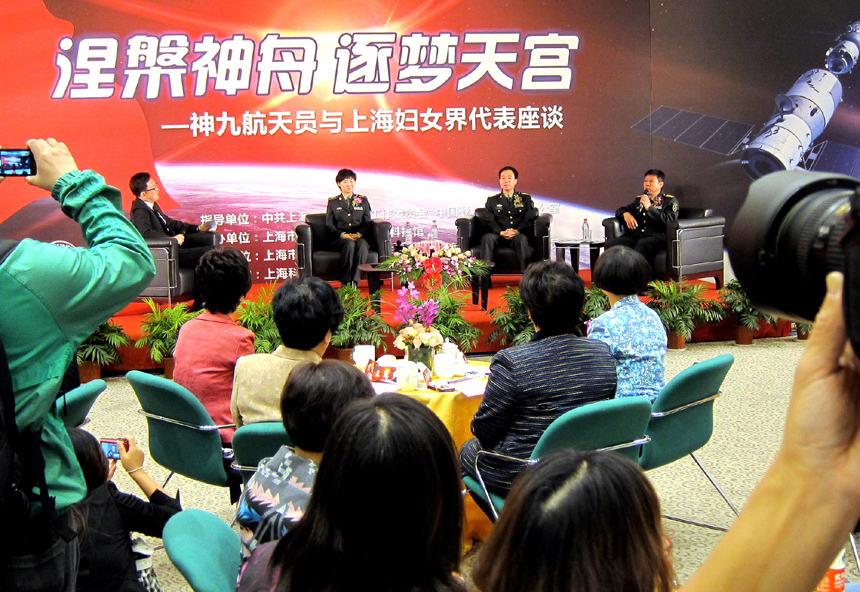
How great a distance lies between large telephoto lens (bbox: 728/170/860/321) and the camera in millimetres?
659

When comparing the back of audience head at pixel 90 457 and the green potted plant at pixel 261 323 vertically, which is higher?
the back of audience head at pixel 90 457

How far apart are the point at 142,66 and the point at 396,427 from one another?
823cm

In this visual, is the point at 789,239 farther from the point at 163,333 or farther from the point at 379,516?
the point at 163,333

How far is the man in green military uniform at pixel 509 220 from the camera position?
7.60m

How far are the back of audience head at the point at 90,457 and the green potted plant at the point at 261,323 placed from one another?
3.26 m

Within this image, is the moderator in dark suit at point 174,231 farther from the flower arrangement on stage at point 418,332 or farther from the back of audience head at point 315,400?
the back of audience head at point 315,400

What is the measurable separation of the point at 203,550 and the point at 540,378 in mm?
1227

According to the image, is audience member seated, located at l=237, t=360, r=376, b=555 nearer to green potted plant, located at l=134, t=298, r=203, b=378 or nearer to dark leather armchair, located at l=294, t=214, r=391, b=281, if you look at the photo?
green potted plant, located at l=134, t=298, r=203, b=378

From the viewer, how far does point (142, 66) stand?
845 cm

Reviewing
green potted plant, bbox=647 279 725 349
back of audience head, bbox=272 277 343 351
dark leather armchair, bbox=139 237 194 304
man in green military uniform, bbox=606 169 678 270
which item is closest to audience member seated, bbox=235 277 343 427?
back of audience head, bbox=272 277 343 351

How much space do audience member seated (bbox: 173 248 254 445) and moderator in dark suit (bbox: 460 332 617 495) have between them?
3.38 ft

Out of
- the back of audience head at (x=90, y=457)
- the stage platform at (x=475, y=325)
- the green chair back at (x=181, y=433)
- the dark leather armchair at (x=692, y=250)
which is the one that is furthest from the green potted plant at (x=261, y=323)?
the dark leather armchair at (x=692, y=250)

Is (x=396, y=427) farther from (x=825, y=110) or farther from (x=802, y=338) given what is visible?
(x=825, y=110)

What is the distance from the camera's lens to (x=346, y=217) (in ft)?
26.0
